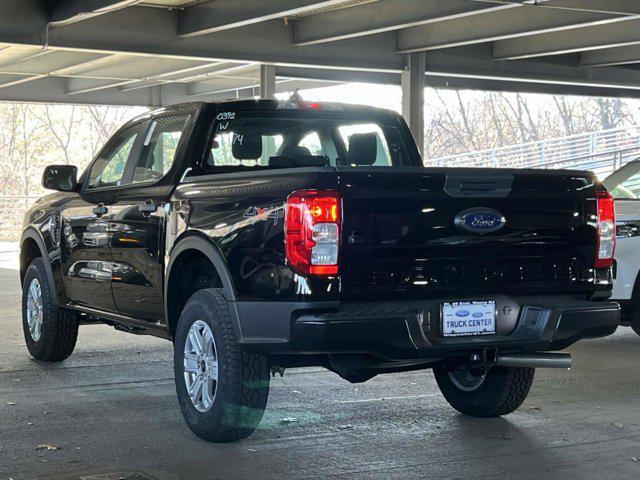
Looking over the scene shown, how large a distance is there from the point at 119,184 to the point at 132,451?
2.37 metres

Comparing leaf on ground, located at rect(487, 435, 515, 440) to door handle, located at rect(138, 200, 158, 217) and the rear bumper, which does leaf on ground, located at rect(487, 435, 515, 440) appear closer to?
the rear bumper

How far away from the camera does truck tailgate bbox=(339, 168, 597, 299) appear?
5.36 m

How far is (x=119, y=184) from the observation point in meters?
7.67

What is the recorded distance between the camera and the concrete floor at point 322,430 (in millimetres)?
5488

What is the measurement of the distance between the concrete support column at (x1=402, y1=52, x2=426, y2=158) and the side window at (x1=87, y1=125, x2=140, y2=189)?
11522mm

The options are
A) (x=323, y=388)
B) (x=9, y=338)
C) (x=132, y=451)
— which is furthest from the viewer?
(x=9, y=338)

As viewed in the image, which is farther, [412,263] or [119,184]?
[119,184]

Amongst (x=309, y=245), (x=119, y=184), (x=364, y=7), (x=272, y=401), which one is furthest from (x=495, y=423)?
(x=364, y=7)

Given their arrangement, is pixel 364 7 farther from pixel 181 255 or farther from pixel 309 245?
pixel 309 245

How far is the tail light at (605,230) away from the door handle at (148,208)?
2.60 m

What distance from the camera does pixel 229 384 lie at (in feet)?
18.9

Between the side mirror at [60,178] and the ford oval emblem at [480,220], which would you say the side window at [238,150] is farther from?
the ford oval emblem at [480,220]

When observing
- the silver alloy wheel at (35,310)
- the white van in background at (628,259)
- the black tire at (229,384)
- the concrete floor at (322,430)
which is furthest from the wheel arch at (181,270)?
the white van in background at (628,259)

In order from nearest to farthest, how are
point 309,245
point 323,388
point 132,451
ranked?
point 309,245
point 132,451
point 323,388
